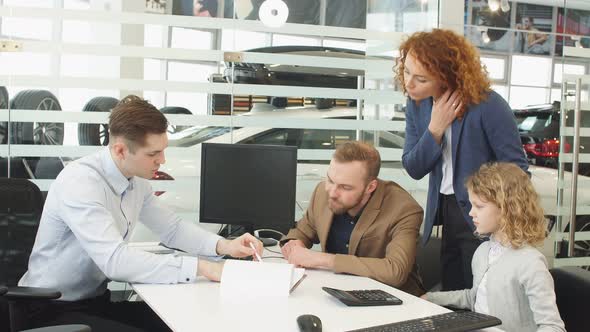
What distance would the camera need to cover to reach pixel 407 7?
460 cm

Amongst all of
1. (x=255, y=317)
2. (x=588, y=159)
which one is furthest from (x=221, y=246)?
(x=588, y=159)

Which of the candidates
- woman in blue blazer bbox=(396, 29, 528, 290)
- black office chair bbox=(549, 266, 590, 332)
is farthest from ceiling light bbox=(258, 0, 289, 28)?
black office chair bbox=(549, 266, 590, 332)

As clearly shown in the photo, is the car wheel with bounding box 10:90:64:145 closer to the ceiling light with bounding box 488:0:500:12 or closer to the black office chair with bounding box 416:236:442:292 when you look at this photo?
the black office chair with bounding box 416:236:442:292

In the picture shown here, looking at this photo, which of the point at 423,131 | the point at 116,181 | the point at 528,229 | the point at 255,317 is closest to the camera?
the point at 255,317

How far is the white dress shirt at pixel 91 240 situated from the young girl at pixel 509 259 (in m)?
0.94

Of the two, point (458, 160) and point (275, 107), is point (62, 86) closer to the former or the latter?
point (275, 107)

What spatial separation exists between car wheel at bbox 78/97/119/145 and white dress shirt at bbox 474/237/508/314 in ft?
7.67

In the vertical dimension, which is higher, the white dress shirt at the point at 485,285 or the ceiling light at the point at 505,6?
the ceiling light at the point at 505,6

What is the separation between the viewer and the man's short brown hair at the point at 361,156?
2.71m

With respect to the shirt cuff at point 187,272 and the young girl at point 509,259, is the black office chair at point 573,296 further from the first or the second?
the shirt cuff at point 187,272

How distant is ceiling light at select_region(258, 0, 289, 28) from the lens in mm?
4176

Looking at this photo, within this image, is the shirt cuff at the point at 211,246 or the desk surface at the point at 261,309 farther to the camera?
the shirt cuff at the point at 211,246

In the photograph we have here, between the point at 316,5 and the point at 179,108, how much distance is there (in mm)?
1022

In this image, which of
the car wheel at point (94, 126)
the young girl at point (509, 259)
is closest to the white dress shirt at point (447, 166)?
the young girl at point (509, 259)
